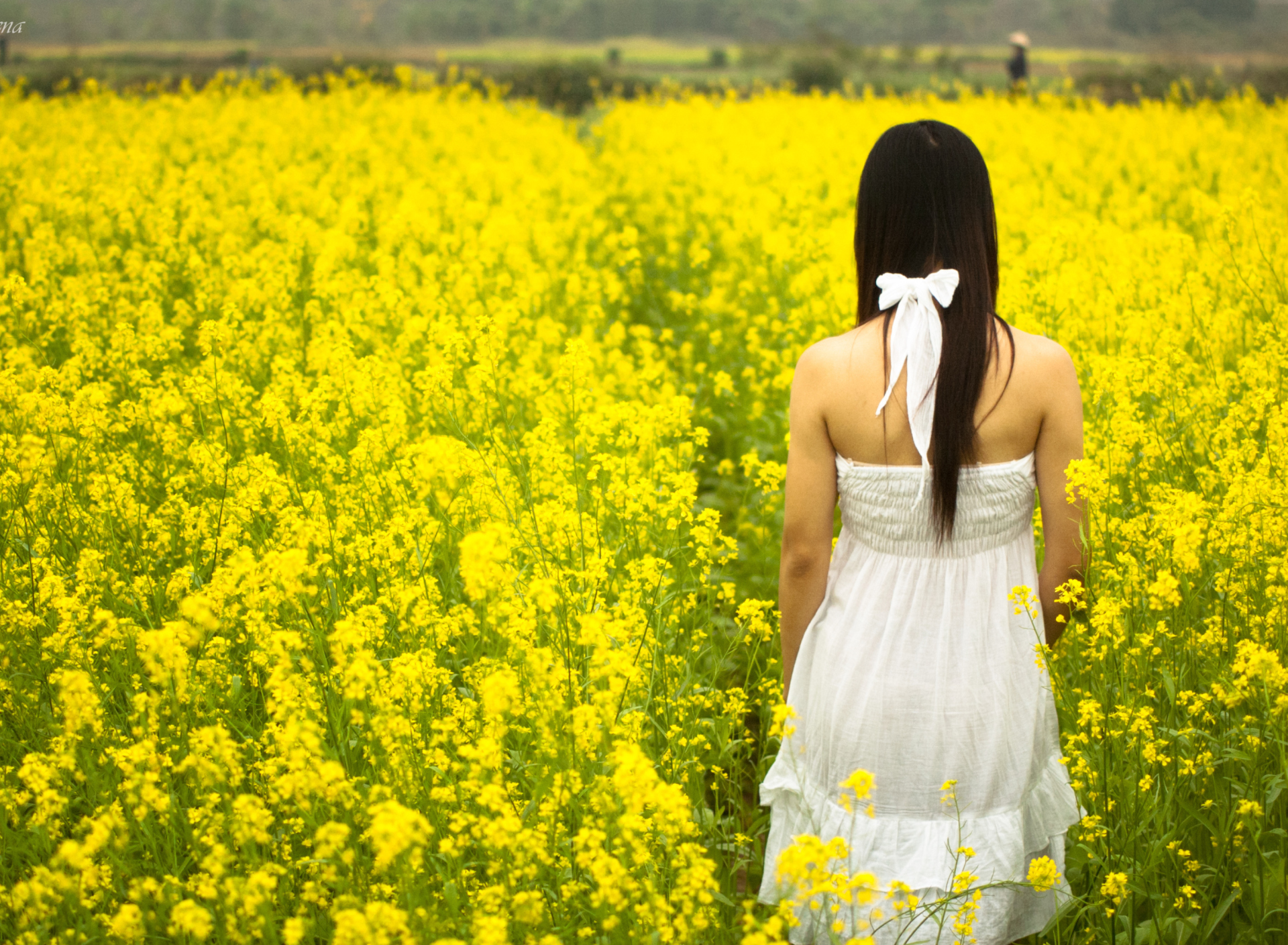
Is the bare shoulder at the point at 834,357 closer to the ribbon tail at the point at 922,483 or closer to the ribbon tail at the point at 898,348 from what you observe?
the ribbon tail at the point at 898,348

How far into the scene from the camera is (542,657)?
6.81ft

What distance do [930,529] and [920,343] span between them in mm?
383

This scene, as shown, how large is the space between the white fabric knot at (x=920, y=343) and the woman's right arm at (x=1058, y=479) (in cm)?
24

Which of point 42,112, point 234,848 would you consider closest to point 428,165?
point 42,112

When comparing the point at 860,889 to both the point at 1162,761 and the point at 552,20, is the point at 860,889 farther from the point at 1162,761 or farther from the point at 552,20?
the point at 552,20

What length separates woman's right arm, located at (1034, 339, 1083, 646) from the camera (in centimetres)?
203

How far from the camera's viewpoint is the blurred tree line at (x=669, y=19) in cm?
3809

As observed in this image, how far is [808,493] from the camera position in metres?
2.13

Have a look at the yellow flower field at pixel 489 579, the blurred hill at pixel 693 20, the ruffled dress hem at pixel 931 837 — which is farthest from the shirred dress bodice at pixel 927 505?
the blurred hill at pixel 693 20

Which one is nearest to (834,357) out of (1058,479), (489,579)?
(1058,479)

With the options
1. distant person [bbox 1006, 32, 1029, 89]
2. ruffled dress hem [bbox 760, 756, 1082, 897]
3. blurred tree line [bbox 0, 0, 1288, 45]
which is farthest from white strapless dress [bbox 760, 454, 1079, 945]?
blurred tree line [bbox 0, 0, 1288, 45]

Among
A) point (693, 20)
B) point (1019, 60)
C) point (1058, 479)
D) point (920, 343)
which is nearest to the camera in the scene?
point (920, 343)

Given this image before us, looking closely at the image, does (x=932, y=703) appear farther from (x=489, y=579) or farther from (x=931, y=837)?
(x=489, y=579)

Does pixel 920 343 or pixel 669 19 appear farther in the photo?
pixel 669 19
